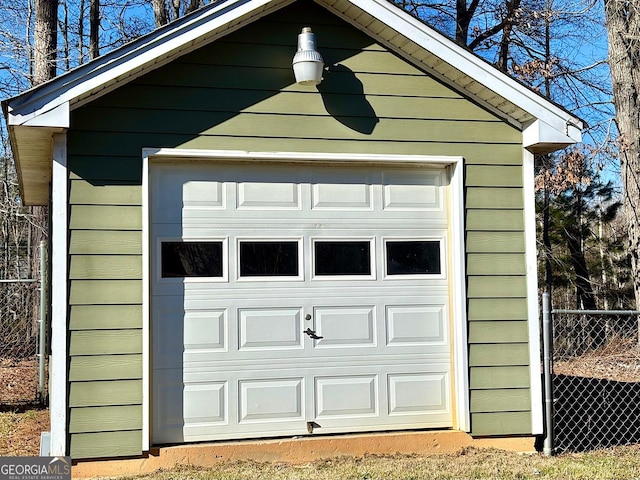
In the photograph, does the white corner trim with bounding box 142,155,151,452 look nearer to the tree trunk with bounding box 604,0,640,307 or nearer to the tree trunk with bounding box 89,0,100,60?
the tree trunk with bounding box 604,0,640,307

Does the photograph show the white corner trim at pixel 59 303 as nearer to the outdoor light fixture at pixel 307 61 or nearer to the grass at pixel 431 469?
the grass at pixel 431 469

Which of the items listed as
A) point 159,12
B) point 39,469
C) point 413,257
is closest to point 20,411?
point 39,469

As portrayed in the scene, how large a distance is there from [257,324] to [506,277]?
2.24 meters

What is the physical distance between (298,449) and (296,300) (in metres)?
1.24

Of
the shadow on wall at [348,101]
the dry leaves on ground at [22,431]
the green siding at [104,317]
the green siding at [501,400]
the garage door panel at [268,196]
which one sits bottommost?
the dry leaves on ground at [22,431]

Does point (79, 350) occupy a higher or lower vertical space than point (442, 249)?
lower

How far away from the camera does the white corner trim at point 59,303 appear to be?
5484mm

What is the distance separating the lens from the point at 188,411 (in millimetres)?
5898

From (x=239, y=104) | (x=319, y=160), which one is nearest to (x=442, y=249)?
(x=319, y=160)

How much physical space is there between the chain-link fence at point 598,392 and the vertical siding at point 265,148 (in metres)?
1.22

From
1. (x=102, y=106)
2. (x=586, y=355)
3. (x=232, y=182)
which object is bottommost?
(x=586, y=355)

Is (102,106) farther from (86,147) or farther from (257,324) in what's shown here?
(257,324)

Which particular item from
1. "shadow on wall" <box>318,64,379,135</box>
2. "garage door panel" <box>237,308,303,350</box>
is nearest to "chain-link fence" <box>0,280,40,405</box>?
"garage door panel" <box>237,308,303,350</box>

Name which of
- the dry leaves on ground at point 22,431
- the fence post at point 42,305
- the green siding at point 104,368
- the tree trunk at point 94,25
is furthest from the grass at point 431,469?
the tree trunk at point 94,25
